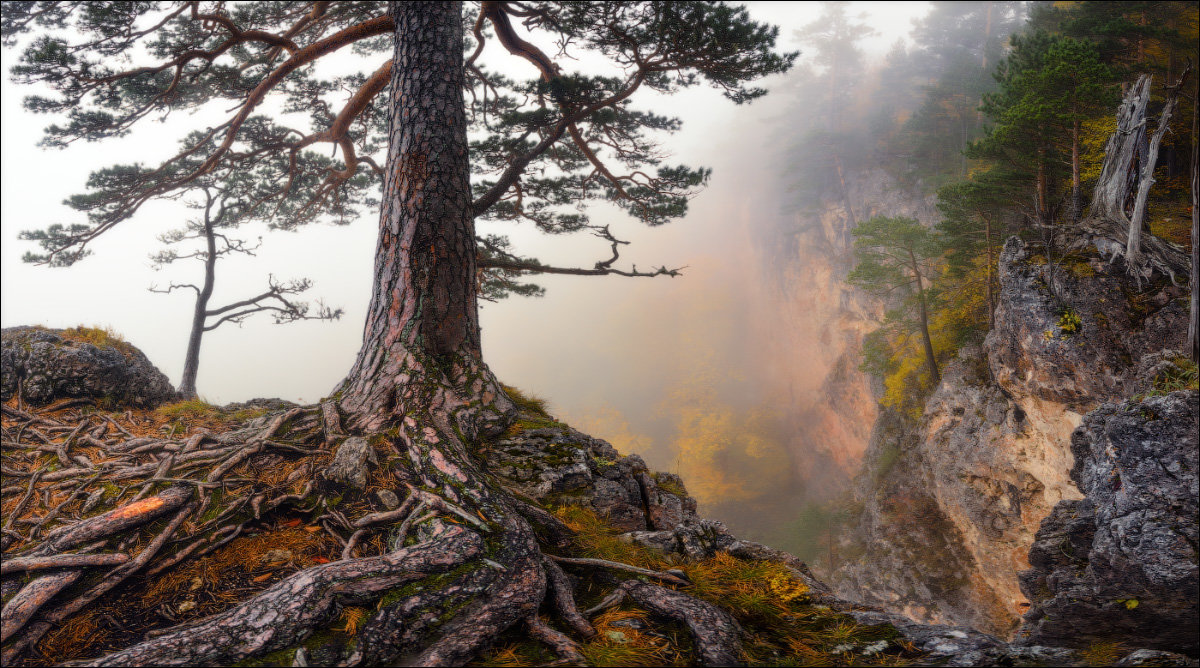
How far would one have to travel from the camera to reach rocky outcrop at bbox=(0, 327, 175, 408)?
11.9 ft

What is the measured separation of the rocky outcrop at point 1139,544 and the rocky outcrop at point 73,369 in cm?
705

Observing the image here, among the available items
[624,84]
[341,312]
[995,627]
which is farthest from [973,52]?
[341,312]

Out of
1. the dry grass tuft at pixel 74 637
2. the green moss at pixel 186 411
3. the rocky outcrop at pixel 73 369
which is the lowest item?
the dry grass tuft at pixel 74 637

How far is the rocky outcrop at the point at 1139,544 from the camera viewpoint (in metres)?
2.49

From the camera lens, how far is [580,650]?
1843 mm

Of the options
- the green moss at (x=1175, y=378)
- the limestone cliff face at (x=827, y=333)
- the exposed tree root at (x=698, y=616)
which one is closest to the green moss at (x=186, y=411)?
the exposed tree root at (x=698, y=616)

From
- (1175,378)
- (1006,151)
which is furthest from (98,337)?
(1006,151)

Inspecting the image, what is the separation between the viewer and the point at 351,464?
115 inches

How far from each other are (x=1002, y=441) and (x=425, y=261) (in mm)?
14770

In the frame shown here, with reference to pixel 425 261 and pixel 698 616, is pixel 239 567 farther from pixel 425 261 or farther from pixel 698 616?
pixel 698 616

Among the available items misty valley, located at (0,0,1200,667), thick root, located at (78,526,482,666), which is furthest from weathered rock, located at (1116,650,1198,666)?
thick root, located at (78,526,482,666)

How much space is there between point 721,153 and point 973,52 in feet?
91.8

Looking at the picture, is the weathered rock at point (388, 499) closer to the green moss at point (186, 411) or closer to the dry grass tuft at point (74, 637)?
the dry grass tuft at point (74, 637)

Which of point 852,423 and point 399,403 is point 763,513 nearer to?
point 852,423
